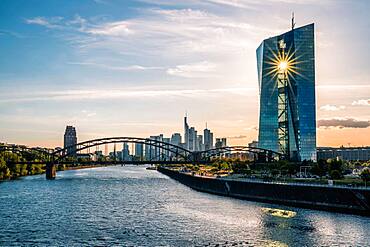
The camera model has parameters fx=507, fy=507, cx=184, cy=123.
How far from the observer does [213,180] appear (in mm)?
100750

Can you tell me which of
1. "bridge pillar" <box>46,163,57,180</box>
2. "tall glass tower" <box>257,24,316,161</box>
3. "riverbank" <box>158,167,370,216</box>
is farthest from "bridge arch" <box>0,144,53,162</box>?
"riverbank" <box>158,167,370,216</box>

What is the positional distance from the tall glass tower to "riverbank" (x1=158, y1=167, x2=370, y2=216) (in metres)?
63.0

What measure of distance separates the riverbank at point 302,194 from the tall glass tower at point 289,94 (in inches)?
2481

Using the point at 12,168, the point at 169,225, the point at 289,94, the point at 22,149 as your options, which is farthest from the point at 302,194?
the point at 22,149

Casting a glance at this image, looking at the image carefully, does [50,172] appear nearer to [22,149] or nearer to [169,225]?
[22,149]

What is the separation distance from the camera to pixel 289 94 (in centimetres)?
15625

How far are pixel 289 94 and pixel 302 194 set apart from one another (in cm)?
8939

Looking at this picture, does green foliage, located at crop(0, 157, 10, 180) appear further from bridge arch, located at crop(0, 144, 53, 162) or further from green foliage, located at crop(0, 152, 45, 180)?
bridge arch, located at crop(0, 144, 53, 162)

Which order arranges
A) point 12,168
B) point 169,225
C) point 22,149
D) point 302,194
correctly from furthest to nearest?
point 22,149
point 12,168
point 302,194
point 169,225

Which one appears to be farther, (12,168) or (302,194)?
(12,168)

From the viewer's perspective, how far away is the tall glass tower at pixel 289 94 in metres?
153

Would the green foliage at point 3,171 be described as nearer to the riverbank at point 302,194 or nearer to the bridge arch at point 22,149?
the bridge arch at point 22,149

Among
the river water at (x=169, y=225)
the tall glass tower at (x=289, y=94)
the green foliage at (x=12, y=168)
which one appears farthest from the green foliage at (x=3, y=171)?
the tall glass tower at (x=289, y=94)

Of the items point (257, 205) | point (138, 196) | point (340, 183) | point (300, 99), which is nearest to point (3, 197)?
point (138, 196)
